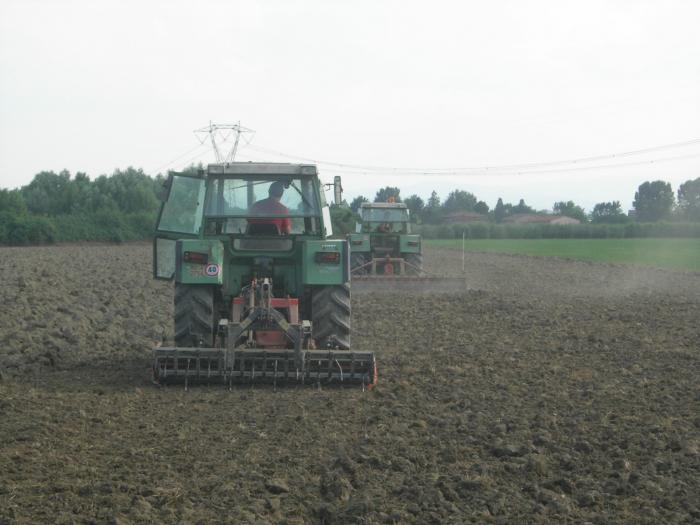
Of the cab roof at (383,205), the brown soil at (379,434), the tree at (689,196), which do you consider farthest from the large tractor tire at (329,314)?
the tree at (689,196)

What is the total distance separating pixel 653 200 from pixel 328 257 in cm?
8878

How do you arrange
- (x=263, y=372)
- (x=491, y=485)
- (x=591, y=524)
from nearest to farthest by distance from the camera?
(x=591, y=524) < (x=491, y=485) < (x=263, y=372)

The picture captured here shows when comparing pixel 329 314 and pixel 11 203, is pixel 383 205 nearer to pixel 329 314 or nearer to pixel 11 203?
pixel 329 314

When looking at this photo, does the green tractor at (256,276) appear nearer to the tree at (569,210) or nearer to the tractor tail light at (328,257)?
the tractor tail light at (328,257)

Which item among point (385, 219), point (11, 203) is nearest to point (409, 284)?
point (385, 219)

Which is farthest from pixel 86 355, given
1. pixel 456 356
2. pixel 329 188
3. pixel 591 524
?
pixel 591 524

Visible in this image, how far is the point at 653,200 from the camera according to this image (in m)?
90.9

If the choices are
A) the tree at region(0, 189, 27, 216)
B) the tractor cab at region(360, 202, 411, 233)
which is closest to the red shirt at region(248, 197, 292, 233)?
the tractor cab at region(360, 202, 411, 233)

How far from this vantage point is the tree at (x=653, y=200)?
84.9 metres

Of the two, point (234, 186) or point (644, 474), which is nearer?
point (644, 474)

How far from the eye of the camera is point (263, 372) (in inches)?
304

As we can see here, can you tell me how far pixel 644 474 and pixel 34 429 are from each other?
3960 millimetres

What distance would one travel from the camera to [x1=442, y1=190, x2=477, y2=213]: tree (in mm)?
103125

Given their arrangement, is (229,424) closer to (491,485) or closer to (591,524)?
(491,485)
